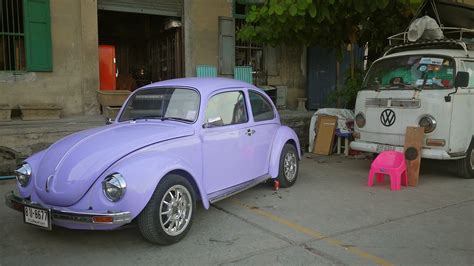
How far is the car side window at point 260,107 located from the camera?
19.8ft

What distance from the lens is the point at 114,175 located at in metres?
3.96

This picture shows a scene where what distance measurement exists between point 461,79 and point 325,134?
340 cm

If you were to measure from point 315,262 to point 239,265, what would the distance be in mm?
672

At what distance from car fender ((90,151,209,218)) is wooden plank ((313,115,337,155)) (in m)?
5.89

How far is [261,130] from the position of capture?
6020 mm

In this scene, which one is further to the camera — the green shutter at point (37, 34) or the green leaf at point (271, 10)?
the green shutter at point (37, 34)

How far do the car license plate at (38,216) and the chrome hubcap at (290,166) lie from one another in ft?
11.4

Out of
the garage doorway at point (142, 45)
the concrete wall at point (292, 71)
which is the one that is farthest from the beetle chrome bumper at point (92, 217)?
the concrete wall at point (292, 71)

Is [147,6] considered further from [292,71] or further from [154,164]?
[154,164]

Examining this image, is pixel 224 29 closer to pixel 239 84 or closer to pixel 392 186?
pixel 239 84

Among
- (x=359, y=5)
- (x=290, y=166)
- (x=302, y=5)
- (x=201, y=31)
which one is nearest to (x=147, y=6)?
(x=201, y=31)

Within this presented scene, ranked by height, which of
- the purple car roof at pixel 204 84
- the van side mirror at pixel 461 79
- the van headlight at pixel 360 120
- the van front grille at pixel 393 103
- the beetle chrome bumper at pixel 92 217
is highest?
the van side mirror at pixel 461 79

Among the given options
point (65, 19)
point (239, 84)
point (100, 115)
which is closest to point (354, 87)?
point (239, 84)

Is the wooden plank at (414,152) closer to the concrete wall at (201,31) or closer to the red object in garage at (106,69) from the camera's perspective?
the concrete wall at (201,31)
